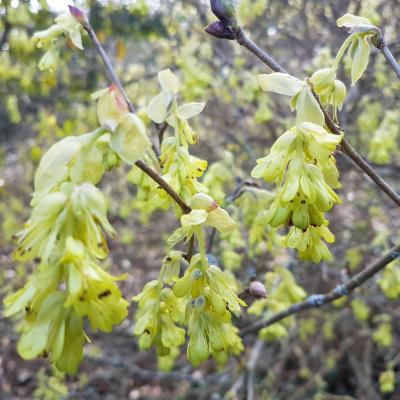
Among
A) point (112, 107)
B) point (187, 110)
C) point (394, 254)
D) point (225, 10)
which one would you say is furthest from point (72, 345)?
point (394, 254)

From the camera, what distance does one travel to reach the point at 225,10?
1.17m

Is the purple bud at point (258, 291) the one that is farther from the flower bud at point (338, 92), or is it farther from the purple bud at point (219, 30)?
the purple bud at point (219, 30)

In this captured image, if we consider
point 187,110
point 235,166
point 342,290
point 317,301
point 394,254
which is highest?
point 187,110

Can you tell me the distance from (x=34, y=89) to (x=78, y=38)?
348 cm

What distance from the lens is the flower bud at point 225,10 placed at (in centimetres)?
117

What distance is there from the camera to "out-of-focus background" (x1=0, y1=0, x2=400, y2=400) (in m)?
3.78

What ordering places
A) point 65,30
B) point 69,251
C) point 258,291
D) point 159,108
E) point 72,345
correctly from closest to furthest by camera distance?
point 69,251
point 72,345
point 159,108
point 258,291
point 65,30

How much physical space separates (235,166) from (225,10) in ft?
8.52

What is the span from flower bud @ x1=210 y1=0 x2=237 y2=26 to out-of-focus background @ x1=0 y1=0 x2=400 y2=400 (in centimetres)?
219

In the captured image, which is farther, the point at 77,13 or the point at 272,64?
the point at 77,13

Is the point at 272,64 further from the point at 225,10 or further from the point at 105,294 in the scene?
the point at 105,294

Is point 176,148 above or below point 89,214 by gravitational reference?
below

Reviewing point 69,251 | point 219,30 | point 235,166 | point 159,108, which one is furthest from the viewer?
point 235,166

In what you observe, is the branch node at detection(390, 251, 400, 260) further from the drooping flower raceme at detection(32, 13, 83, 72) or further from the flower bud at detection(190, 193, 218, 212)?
the drooping flower raceme at detection(32, 13, 83, 72)
